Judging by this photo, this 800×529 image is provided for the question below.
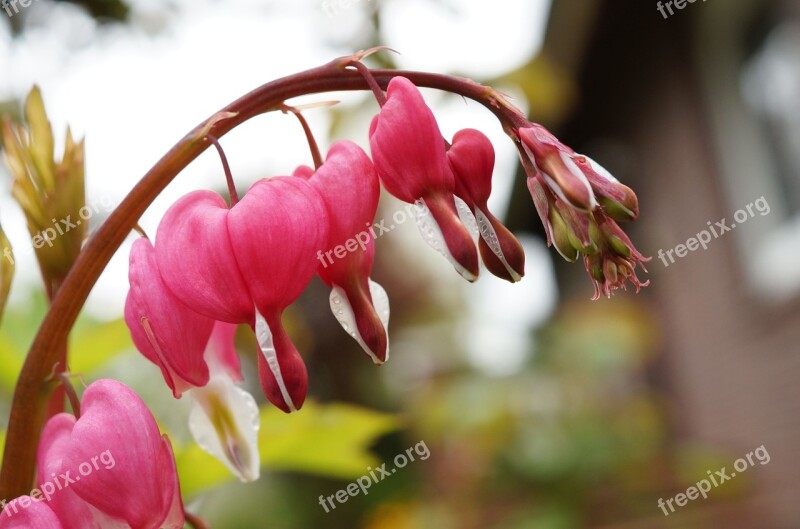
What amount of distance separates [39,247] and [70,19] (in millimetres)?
2250

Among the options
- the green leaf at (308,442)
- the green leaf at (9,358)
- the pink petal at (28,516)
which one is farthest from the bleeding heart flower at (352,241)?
the green leaf at (9,358)

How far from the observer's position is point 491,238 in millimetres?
508

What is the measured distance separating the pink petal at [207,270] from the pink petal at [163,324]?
13 mm

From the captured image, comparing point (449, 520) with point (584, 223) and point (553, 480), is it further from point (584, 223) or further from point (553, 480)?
point (584, 223)

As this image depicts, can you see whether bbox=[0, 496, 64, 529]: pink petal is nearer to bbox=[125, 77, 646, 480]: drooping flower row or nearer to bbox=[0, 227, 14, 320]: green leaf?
bbox=[125, 77, 646, 480]: drooping flower row

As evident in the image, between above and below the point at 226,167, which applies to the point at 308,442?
below

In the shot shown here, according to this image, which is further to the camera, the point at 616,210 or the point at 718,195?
the point at 718,195

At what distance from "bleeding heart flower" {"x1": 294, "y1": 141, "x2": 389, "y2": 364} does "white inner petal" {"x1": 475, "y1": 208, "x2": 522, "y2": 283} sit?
0.22 ft

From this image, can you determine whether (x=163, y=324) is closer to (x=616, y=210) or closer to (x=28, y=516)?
(x=28, y=516)

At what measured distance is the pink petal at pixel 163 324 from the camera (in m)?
0.49

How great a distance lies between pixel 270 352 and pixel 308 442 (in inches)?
23.2

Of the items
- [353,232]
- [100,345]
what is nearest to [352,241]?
[353,232]

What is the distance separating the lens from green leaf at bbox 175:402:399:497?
945 millimetres

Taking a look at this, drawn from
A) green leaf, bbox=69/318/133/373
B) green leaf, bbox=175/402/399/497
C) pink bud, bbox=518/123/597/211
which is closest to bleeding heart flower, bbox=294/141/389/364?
pink bud, bbox=518/123/597/211
